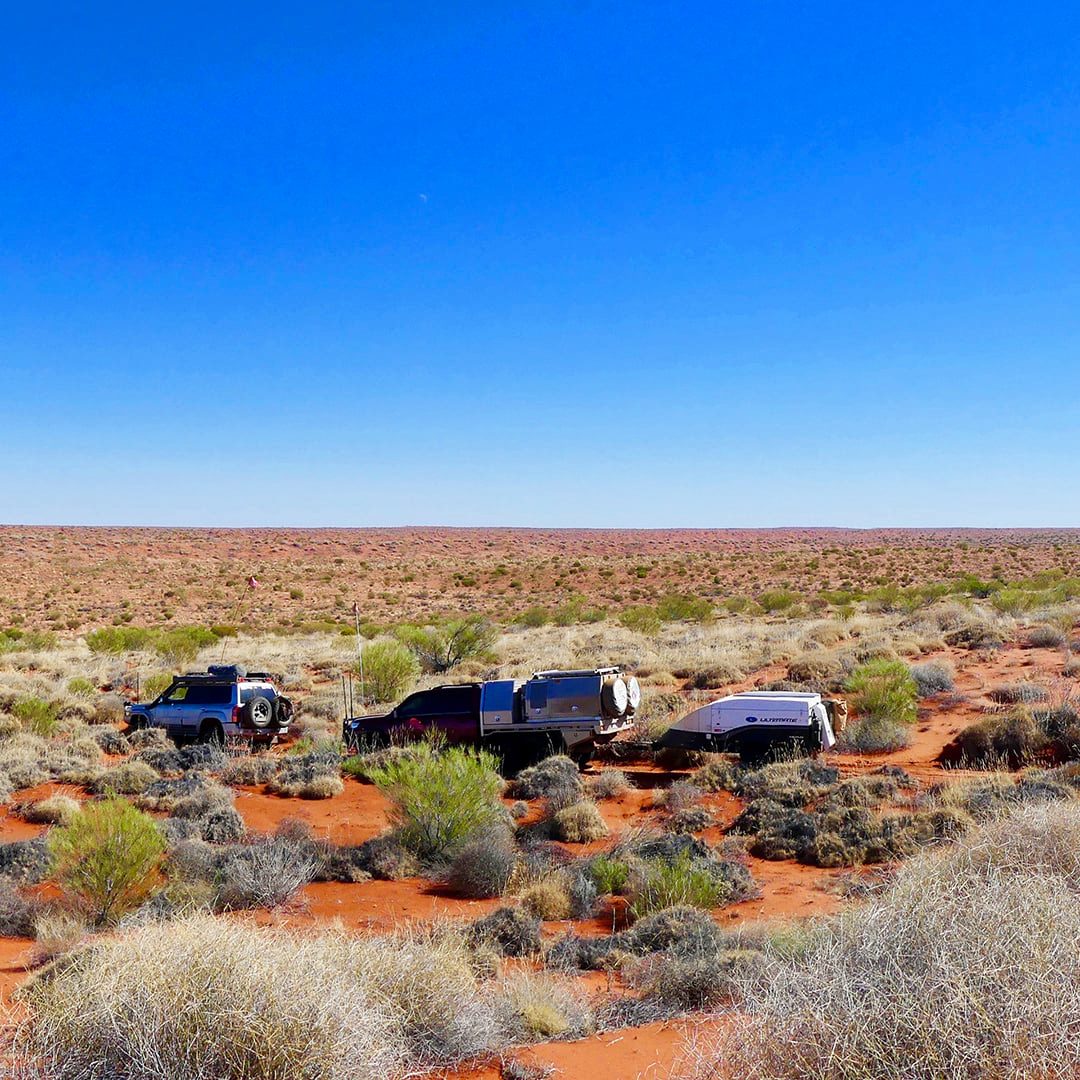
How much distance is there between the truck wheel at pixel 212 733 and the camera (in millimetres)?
19016

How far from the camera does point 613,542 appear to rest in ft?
347

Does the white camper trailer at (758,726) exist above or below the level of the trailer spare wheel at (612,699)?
below

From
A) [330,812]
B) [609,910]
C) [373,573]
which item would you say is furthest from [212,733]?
[373,573]

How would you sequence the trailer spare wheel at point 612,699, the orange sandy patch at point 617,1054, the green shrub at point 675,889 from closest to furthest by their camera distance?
the orange sandy patch at point 617,1054
the green shrub at point 675,889
the trailer spare wheel at point 612,699

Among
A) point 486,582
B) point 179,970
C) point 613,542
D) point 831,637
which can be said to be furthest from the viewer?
point 613,542

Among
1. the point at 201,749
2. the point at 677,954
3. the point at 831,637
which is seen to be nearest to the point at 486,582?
the point at 831,637

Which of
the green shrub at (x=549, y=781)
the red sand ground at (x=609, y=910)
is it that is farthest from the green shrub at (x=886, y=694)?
the green shrub at (x=549, y=781)

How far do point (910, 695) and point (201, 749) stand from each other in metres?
13.3

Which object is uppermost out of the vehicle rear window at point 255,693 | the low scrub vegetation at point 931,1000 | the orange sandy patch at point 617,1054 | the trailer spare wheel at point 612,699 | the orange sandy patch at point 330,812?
the low scrub vegetation at point 931,1000

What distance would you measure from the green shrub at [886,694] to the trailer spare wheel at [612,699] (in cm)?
502

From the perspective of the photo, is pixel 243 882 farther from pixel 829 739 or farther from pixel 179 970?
pixel 829 739

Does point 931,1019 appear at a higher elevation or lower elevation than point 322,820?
higher

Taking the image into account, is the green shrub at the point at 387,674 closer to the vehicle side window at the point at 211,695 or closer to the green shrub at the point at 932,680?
the vehicle side window at the point at 211,695

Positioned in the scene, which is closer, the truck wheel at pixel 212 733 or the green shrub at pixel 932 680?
the truck wheel at pixel 212 733
